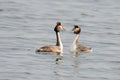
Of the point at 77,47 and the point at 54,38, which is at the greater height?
the point at 54,38

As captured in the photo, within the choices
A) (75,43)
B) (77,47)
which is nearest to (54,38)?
(75,43)

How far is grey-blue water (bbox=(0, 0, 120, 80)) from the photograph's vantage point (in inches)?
963

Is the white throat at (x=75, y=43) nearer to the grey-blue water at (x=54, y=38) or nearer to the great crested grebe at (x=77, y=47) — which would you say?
the great crested grebe at (x=77, y=47)

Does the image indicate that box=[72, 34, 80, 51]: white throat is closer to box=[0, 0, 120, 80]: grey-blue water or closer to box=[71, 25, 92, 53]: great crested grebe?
box=[71, 25, 92, 53]: great crested grebe

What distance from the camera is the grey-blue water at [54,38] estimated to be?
24453 millimetres

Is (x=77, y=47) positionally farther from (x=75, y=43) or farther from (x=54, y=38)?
(x=54, y=38)

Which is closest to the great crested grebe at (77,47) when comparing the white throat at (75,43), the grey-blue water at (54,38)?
the white throat at (75,43)

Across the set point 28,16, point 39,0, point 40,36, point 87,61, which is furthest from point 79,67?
point 39,0

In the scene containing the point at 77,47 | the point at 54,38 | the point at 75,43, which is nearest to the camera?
the point at 77,47

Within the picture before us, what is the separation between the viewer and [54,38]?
1244 inches

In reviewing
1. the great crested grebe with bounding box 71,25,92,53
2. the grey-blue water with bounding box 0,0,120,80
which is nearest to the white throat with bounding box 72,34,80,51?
the great crested grebe with bounding box 71,25,92,53

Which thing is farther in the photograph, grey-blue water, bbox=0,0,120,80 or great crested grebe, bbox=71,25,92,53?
great crested grebe, bbox=71,25,92,53

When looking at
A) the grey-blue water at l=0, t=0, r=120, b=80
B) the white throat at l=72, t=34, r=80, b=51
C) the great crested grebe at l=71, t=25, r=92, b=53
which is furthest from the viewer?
the white throat at l=72, t=34, r=80, b=51

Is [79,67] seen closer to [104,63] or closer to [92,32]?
[104,63]
